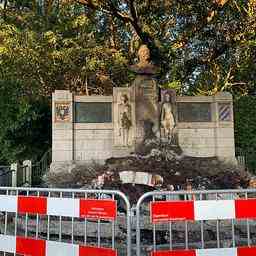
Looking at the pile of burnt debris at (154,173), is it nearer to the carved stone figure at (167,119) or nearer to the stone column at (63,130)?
the carved stone figure at (167,119)

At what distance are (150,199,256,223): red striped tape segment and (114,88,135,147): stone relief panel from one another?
1078 centimetres

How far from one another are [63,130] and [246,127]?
8.63 meters

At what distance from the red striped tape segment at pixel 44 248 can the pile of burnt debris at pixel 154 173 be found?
234 inches

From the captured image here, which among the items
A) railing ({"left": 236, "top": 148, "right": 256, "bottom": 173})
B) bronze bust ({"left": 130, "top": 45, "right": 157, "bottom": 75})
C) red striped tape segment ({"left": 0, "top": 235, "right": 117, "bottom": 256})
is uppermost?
bronze bust ({"left": 130, "top": 45, "right": 157, "bottom": 75})

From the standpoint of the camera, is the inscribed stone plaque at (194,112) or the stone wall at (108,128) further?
the inscribed stone plaque at (194,112)

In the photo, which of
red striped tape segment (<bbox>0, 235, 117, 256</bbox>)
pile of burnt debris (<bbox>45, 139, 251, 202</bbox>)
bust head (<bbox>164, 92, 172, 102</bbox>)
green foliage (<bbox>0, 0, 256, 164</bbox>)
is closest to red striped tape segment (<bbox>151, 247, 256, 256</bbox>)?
red striped tape segment (<bbox>0, 235, 117, 256</bbox>)

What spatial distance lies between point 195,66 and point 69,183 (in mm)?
10147

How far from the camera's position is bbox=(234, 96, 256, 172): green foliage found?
779 inches

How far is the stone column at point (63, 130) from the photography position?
15.9 metres

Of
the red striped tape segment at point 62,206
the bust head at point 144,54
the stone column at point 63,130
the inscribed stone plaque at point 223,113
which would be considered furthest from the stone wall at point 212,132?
the red striped tape segment at point 62,206

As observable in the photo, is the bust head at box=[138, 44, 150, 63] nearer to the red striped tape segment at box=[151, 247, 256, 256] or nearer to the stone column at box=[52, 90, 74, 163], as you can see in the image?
the stone column at box=[52, 90, 74, 163]

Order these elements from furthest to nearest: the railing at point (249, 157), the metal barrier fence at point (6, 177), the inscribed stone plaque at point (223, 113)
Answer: the railing at point (249, 157), the inscribed stone plaque at point (223, 113), the metal barrier fence at point (6, 177)

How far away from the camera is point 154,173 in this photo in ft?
43.8

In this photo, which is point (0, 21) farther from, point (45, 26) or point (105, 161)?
point (105, 161)
